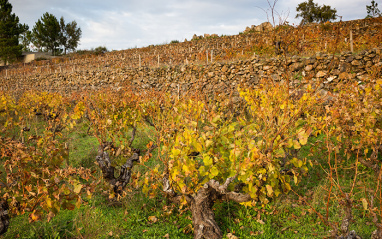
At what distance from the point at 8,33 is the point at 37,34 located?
5.25 m

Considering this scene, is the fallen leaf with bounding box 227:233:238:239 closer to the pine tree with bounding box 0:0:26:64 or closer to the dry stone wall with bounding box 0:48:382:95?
the dry stone wall with bounding box 0:48:382:95

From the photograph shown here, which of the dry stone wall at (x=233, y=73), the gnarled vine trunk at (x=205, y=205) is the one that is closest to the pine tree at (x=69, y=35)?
the dry stone wall at (x=233, y=73)

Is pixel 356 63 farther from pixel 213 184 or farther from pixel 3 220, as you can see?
pixel 3 220

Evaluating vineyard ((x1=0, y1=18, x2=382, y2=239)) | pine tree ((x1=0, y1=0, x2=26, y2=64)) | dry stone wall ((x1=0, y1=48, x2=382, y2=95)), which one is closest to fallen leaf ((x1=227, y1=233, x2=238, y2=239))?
vineyard ((x1=0, y1=18, x2=382, y2=239))

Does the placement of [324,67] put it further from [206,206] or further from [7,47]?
[7,47]

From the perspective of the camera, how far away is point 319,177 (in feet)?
14.0

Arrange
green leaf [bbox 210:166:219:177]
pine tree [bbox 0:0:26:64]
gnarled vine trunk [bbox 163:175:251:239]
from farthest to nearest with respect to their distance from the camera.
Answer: pine tree [bbox 0:0:26:64], gnarled vine trunk [bbox 163:175:251:239], green leaf [bbox 210:166:219:177]

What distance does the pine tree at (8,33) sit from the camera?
34406mm

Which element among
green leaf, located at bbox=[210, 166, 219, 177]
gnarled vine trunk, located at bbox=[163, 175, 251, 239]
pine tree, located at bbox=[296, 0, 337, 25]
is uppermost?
pine tree, located at bbox=[296, 0, 337, 25]

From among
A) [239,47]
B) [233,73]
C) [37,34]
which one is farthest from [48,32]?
[233,73]

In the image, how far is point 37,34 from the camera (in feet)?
131

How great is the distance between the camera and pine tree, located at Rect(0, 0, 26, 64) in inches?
1355

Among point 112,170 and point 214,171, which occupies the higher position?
point 214,171

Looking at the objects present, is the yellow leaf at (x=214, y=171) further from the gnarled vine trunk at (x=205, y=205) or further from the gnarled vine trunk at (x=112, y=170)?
the gnarled vine trunk at (x=112, y=170)
